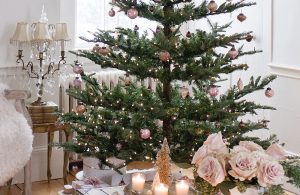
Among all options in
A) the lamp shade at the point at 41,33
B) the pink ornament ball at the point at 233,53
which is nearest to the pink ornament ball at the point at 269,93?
the pink ornament ball at the point at 233,53

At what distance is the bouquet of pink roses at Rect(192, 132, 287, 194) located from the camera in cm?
216

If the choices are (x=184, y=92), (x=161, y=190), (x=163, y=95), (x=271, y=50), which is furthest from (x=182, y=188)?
(x=271, y=50)

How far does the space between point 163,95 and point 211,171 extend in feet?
4.02

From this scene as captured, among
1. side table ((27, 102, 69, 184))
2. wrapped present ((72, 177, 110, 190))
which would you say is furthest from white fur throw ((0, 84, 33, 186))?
wrapped present ((72, 177, 110, 190))

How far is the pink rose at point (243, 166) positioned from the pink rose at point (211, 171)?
0.05 meters

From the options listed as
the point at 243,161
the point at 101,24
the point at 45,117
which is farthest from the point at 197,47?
the point at 101,24

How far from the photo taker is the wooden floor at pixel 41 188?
183 inches

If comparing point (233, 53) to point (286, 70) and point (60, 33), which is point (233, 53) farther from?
point (60, 33)

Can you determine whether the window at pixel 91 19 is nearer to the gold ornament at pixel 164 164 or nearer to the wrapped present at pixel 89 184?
the wrapped present at pixel 89 184

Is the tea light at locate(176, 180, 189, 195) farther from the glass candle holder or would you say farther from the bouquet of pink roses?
the bouquet of pink roses

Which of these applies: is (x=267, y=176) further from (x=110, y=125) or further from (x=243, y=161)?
(x=110, y=125)

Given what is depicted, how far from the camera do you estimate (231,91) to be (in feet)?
10.9

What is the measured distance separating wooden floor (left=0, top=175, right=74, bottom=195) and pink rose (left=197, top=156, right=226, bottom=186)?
104 inches

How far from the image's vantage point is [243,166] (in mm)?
2166
